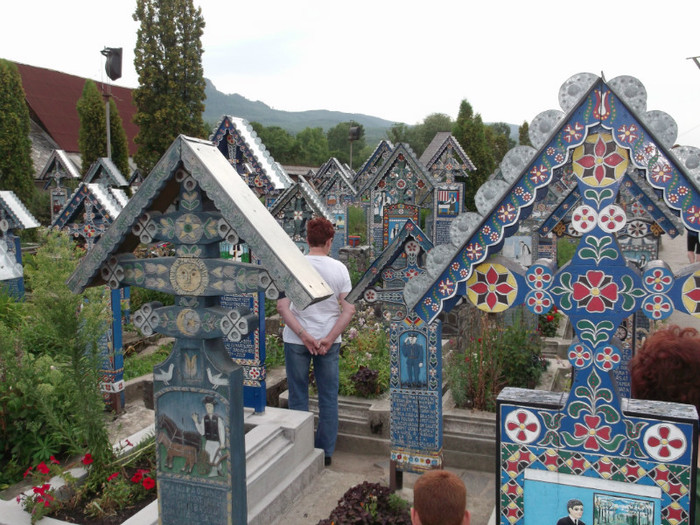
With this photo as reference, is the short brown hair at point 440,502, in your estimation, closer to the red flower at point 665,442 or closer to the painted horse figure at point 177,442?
the red flower at point 665,442

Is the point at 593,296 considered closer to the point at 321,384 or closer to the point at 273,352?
the point at 321,384

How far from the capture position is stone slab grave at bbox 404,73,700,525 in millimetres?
2781

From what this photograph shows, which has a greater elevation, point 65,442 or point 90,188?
point 90,188

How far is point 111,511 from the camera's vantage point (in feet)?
12.8

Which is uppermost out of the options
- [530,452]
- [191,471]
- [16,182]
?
[16,182]

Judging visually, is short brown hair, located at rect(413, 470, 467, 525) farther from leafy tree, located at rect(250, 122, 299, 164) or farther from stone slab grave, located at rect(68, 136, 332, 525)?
leafy tree, located at rect(250, 122, 299, 164)

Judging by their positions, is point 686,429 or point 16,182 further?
point 16,182

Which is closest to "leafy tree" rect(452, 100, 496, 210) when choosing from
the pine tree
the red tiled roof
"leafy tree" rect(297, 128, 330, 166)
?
the pine tree

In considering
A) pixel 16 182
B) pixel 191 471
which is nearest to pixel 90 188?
pixel 191 471

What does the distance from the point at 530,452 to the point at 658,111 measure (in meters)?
1.73

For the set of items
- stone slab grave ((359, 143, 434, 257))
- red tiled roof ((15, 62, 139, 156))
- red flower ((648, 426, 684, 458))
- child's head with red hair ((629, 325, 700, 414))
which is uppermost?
red tiled roof ((15, 62, 139, 156))

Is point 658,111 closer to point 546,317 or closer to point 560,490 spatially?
point 560,490

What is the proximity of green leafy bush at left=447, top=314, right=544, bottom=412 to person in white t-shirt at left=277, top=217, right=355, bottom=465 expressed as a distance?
136cm

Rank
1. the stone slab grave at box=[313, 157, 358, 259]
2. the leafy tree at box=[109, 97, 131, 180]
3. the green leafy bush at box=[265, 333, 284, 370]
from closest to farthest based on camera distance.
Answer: the green leafy bush at box=[265, 333, 284, 370], the stone slab grave at box=[313, 157, 358, 259], the leafy tree at box=[109, 97, 131, 180]
